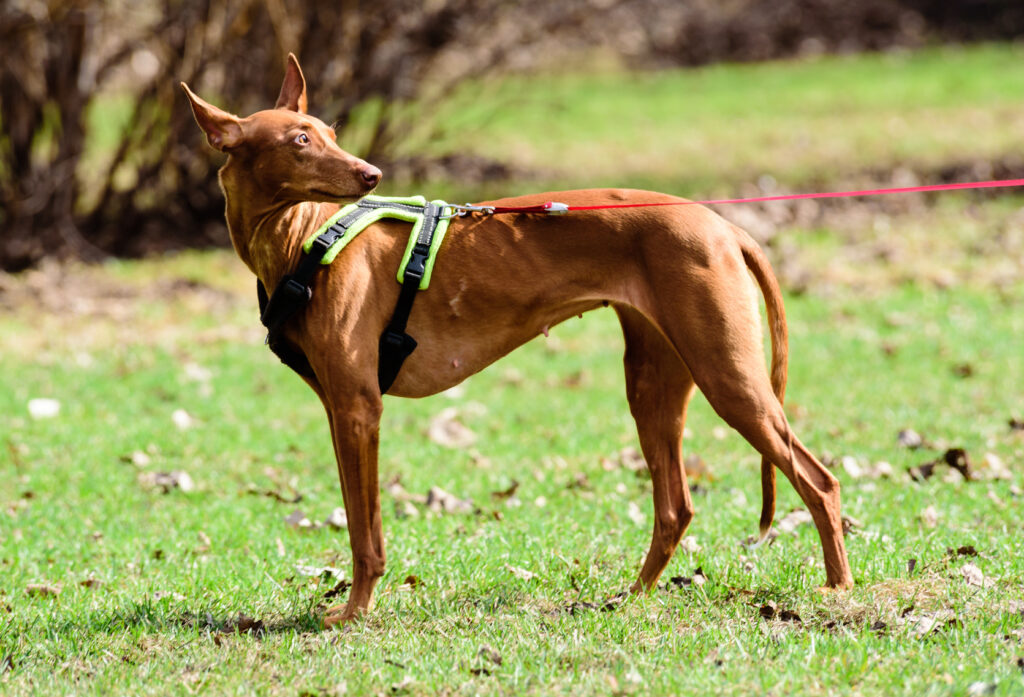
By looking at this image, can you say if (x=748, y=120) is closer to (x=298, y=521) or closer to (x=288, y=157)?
(x=298, y=521)

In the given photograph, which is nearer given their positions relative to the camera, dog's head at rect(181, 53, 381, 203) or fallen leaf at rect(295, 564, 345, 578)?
dog's head at rect(181, 53, 381, 203)

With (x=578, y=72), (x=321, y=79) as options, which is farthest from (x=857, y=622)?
(x=578, y=72)

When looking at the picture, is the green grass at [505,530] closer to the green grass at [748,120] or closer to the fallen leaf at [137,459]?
the fallen leaf at [137,459]

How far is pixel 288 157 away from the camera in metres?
4.12

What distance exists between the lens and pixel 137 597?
15.8ft

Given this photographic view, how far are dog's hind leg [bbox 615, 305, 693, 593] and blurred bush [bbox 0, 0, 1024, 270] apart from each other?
7.47 metres

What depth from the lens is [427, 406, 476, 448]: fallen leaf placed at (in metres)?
7.31

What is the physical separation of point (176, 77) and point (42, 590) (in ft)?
24.4

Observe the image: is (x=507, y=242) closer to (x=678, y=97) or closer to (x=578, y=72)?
(x=678, y=97)

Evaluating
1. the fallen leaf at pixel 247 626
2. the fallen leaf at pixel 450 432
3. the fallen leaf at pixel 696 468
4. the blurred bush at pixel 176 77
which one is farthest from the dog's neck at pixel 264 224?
the blurred bush at pixel 176 77

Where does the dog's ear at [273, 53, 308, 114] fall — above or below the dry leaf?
above

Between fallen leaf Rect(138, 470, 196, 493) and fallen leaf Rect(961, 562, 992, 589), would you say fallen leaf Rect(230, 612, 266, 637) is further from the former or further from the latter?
fallen leaf Rect(961, 562, 992, 589)

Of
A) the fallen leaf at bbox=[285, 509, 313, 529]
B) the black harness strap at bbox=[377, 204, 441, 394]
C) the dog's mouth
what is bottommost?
A: the fallen leaf at bbox=[285, 509, 313, 529]

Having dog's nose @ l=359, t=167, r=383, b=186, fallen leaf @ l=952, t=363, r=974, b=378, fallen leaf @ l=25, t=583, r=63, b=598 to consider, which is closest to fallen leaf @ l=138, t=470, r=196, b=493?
fallen leaf @ l=25, t=583, r=63, b=598
